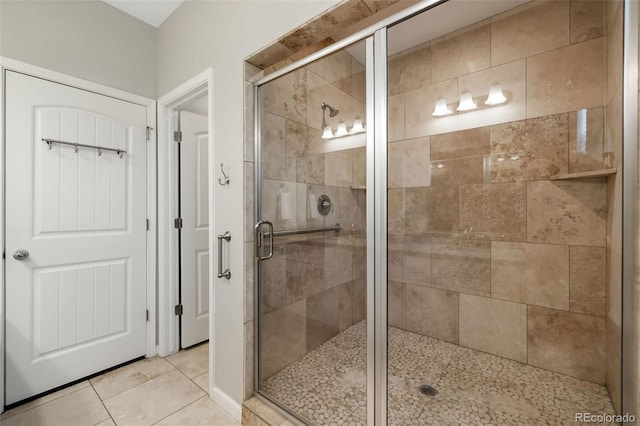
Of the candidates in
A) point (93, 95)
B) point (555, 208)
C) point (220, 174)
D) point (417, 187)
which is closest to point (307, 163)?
point (220, 174)

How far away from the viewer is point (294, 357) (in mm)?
1680

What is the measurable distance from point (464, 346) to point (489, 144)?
4.49 ft

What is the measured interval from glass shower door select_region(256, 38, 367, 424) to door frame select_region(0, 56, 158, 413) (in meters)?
1.17

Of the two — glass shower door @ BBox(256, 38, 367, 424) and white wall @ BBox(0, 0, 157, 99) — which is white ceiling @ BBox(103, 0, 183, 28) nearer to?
white wall @ BBox(0, 0, 157, 99)

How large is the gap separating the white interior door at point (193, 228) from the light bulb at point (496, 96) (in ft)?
7.36

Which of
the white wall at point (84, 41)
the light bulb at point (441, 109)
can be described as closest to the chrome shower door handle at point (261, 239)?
the light bulb at point (441, 109)

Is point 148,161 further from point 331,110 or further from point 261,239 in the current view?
point 331,110

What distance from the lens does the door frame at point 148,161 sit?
162cm

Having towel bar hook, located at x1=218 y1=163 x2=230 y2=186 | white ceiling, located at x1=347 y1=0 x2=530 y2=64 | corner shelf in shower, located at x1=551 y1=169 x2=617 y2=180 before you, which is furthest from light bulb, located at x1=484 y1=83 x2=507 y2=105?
towel bar hook, located at x1=218 y1=163 x2=230 y2=186

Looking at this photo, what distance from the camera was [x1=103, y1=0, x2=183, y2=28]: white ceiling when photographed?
1.99 metres

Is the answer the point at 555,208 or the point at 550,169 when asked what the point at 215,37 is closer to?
the point at 550,169

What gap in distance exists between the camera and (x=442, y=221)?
1889 millimetres

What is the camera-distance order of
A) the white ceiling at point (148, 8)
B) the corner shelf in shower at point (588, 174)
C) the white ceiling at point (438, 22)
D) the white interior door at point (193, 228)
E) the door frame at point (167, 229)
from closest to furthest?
the corner shelf in shower at point (588, 174) → the white ceiling at point (438, 22) → the white ceiling at point (148, 8) → the door frame at point (167, 229) → the white interior door at point (193, 228)

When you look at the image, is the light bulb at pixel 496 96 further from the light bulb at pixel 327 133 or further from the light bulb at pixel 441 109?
the light bulb at pixel 327 133
